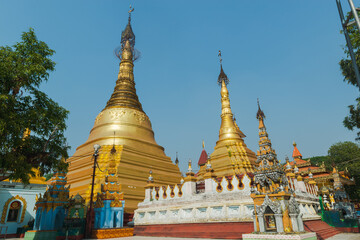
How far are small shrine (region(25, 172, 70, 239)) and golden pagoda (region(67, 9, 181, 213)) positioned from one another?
4566 mm

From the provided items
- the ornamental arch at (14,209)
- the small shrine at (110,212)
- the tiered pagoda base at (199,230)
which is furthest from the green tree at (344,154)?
the ornamental arch at (14,209)

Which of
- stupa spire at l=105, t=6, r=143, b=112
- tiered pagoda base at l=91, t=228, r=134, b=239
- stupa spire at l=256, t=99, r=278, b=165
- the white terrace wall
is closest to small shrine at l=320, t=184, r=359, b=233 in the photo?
the white terrace wall

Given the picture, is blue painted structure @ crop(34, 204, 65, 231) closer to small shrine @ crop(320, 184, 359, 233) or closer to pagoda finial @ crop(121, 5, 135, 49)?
small shrine @ crop(320, 184, 359, 233)

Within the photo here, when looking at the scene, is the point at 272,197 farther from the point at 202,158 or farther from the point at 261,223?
the point at 202,158

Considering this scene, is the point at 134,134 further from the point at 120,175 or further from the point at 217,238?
the point at 217,238

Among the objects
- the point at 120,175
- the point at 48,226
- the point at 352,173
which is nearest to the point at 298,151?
the point at 352,173

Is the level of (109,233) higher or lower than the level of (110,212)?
lower

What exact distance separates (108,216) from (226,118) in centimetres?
1979

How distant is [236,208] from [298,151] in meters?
36.4

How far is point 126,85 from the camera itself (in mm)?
31438

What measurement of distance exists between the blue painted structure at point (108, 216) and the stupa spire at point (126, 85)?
1610 cm

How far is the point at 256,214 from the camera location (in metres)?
8.14

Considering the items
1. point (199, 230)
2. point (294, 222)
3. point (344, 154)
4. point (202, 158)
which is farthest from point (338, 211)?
point (202, 158)

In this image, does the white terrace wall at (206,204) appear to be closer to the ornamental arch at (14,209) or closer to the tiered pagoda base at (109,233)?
the tiered pagoda base at (109,233)
